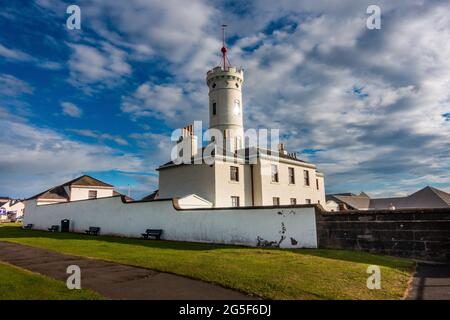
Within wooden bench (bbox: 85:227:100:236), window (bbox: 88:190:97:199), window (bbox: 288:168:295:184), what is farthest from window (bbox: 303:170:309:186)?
window (bbox: 88:190:97:199)

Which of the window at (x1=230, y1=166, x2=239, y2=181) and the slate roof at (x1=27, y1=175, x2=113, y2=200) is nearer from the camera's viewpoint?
the window at (x1=230, y1=166, x2=239, y2=181)

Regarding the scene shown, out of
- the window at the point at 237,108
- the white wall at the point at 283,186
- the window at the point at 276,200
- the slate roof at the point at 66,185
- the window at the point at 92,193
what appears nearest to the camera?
the white wall at the point at 283,186

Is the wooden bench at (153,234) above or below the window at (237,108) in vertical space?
below

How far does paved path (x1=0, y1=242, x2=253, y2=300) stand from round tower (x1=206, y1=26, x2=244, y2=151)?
85.8 feet

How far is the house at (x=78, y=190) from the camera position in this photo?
132ft

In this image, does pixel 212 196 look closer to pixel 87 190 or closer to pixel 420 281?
pixel 420 281

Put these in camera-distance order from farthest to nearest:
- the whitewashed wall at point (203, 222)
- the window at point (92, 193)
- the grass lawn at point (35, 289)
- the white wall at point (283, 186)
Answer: the window at point (92, 193), the white wall at point (283, 186), the whitewashed wall at point (203, 222), the grass lawn at point (35, 289)

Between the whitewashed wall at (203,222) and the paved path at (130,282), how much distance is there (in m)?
7.71

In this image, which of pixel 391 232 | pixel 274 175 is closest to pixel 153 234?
pixel 274 175

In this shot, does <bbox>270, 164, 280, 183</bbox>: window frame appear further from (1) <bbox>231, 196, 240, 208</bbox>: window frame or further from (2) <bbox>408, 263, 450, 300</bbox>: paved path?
(2) <bbox>408, 263, 450, 300</bbox>: paved path

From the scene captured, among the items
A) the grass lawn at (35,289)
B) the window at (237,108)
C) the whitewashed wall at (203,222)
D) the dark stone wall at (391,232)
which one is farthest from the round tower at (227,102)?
the grass lawn at (35,289)

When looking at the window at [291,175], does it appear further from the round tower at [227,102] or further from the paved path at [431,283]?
the paved path at [431,283]

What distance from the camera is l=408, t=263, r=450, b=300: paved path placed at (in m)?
6.70

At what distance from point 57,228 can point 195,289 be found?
28.8 meters
